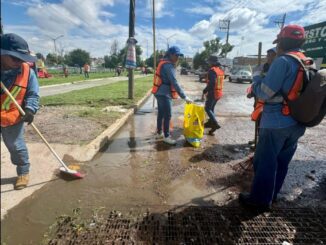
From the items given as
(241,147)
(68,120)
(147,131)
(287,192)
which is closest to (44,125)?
(68,120)

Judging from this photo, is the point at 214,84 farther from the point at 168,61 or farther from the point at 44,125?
the point at 44,125

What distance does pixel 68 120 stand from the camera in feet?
21.9

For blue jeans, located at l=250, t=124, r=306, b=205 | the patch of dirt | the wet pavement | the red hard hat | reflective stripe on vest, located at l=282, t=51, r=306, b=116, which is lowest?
the wet pavement

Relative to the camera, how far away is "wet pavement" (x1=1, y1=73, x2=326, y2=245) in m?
2.80

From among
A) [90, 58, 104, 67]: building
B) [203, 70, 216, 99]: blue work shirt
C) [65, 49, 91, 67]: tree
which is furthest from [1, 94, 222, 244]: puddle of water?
[90, 58, 104, 67]: building

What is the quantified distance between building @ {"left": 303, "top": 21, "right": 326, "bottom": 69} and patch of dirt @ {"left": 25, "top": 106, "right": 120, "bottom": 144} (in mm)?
5068

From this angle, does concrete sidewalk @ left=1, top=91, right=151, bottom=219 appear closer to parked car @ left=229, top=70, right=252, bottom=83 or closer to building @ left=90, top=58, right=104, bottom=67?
parked car @ left=229, top=70, right=252, bottom=83

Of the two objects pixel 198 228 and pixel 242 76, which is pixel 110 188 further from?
pixel 242 76

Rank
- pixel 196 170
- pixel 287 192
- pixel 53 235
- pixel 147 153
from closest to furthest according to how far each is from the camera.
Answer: pixel 53 235, pixel 287 192, pixel 196 170, pixel 147 153

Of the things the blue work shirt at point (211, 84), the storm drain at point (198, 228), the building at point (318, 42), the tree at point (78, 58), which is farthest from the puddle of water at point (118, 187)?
the tree at point (78, 58)

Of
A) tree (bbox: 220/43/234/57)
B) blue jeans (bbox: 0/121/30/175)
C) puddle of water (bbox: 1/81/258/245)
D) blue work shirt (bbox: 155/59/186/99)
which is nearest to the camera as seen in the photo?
blue jeans (bbox: 0/121/30/175)

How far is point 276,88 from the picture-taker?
256 centimetres

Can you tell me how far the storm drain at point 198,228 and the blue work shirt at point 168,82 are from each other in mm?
2713

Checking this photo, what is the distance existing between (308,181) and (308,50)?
11.8 feet
